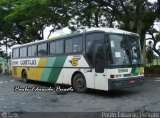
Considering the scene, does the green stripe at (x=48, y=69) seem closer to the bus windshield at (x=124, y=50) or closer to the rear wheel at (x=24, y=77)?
the rear wheel at (x=24, y=77)

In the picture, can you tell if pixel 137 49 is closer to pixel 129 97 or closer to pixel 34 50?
pixel 129 97

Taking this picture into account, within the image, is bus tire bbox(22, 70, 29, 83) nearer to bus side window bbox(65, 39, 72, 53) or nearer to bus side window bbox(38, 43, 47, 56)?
bus side window bbox(38, 43, 47, 56)

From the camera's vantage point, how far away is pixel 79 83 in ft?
52.1

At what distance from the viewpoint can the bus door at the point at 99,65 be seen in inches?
555

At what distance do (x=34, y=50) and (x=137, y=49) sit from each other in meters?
8.33

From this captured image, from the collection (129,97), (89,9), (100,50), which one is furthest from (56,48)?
(89,9)

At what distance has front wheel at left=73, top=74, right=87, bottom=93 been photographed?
613 inches

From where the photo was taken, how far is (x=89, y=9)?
24969mm

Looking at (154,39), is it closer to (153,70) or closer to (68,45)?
(153,70)

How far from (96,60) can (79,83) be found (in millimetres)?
1945

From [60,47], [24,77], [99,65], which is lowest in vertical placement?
[24,77]

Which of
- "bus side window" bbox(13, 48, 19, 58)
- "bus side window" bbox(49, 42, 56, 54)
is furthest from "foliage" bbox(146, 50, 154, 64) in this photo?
"bus side window" bbox(49, 42, 56, 54)

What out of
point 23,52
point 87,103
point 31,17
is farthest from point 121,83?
point 31,17

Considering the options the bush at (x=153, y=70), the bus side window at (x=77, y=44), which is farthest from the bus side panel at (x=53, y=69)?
the bush at (x=153, y=70)
